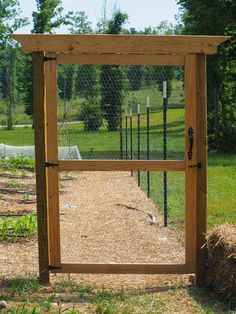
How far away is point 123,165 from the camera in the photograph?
219 inches

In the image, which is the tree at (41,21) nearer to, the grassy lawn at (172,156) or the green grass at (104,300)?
the grassy lawn at (172,156)

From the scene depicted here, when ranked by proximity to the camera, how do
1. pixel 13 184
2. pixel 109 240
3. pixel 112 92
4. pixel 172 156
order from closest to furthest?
1. pixel 109 240
2. pixel 112 92
3. pixel 172 156
4. pixel 13 184

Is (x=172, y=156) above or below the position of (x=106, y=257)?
above

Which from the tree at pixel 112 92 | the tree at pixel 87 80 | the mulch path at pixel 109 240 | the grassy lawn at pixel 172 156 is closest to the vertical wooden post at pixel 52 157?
the mulch path at pixel 109 240

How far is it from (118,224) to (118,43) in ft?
13.1

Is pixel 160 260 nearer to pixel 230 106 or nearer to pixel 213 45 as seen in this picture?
pixel 213 45

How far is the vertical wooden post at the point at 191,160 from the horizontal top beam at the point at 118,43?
0.16 meters

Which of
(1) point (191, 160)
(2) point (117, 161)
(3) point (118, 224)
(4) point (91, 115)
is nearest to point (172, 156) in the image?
(4) point (91, 115)

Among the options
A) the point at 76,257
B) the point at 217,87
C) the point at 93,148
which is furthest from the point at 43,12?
the point at 76,257

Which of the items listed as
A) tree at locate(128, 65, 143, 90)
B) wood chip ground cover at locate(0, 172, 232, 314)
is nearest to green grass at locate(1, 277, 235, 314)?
wood chip ground cover at locate(0, 172, 232, 314)

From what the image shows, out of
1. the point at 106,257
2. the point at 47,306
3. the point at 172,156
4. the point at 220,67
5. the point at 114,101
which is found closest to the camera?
the point at 47,306

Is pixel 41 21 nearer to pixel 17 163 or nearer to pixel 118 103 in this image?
pixel 17 163

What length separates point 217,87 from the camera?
78.2 ft

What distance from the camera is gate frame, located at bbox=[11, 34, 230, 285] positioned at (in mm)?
5348
